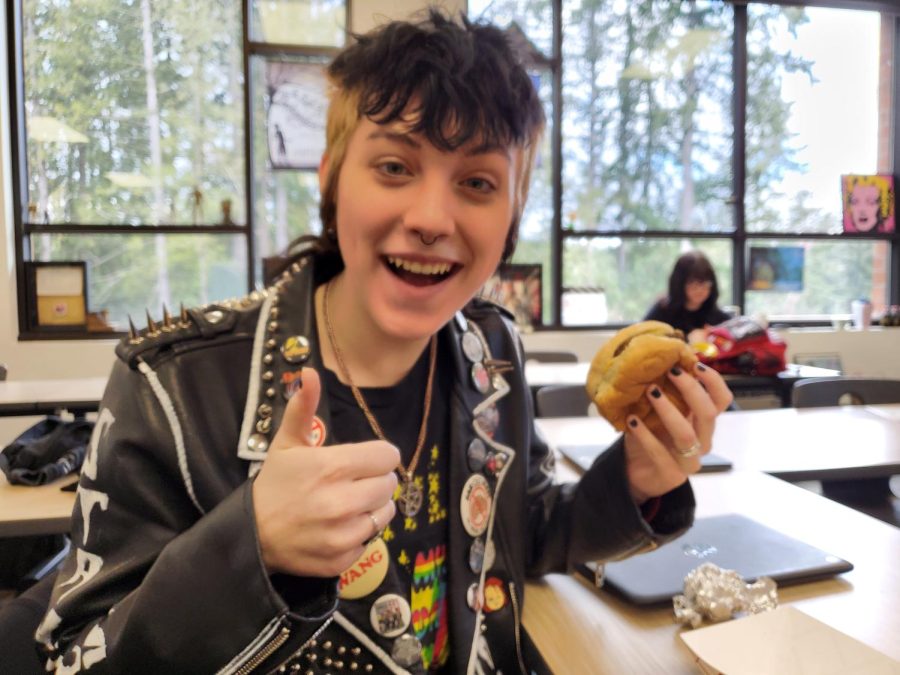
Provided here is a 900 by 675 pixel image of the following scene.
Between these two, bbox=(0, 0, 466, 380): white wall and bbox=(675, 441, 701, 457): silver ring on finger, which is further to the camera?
bbox=(0, 0, 466, 380): white wall

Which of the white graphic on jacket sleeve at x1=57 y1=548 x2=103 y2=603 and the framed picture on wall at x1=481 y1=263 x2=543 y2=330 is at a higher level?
Result: the framed picture on wall at x1=481 y1=263 x2=543 y2=330

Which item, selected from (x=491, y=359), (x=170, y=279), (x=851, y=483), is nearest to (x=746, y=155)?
(x=851, y=483)

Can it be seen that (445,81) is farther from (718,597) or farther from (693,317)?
Answer: (693,317)

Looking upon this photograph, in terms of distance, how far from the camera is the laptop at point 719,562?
3.25 ft

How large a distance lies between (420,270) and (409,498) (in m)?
0.36

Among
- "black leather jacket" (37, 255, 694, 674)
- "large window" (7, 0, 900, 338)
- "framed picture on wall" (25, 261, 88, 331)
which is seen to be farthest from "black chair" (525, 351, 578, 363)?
"framed picture on wall" (25, 261, 88, 331)

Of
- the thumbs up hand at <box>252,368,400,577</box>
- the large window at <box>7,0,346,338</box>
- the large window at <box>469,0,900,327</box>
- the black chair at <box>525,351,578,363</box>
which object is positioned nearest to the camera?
the thumbs up hand at <box>252,368,400,577</box>

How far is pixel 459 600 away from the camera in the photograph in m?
1.02

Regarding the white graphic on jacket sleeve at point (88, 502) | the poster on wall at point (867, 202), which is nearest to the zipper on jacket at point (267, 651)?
the white graphic on jacket sleeve at point (88, 502)

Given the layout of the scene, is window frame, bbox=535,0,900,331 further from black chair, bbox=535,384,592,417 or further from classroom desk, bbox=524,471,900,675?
classroom desk, bbox=524,471,900,675

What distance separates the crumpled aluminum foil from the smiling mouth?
0.56 metres

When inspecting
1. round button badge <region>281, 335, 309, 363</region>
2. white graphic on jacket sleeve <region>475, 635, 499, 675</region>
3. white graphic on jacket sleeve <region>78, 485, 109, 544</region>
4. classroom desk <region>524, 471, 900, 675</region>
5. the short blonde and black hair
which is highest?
the short blonde and black hair

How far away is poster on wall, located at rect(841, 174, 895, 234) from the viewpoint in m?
5.46

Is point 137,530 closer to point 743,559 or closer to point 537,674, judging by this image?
point 537,674
